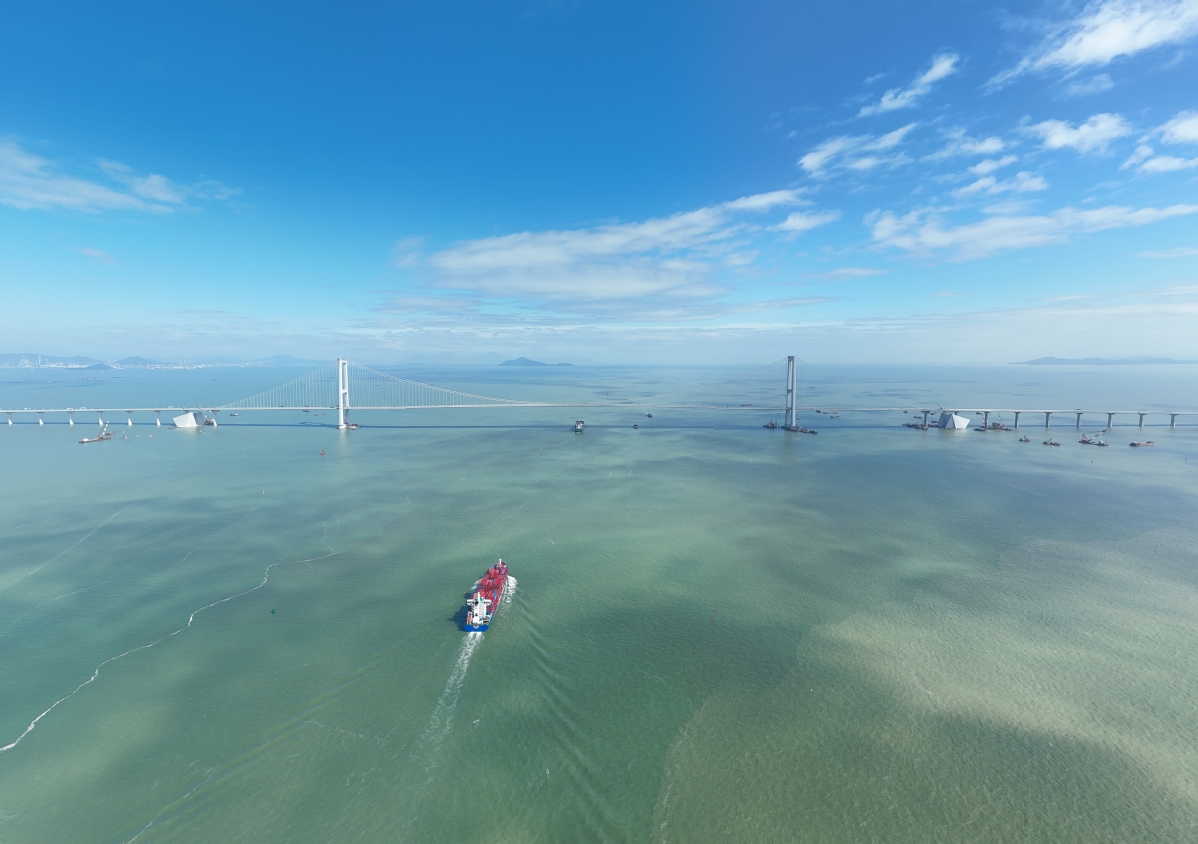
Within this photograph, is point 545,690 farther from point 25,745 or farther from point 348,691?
point 25,745

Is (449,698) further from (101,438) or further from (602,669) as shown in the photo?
(101,438)

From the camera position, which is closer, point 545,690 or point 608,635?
point 545,690

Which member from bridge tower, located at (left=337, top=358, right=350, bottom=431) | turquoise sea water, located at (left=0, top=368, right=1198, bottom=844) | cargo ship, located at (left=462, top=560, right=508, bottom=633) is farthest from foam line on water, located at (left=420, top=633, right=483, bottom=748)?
bridge tower, located at (left=337, top=358, right=350, bottom=431)

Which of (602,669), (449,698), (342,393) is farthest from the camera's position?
(342,393)

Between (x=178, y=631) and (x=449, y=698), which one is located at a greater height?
(x=178, y=631)

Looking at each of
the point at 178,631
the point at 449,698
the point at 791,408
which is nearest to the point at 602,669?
the point at 449,698

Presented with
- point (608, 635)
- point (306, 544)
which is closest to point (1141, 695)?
point (608, 635)
